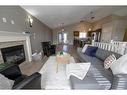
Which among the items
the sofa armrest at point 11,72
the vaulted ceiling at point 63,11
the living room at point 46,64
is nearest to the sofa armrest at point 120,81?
the living room at point 46,64

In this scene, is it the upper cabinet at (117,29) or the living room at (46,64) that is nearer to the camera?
the living room at (46,64)

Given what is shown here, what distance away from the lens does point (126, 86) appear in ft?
4.34

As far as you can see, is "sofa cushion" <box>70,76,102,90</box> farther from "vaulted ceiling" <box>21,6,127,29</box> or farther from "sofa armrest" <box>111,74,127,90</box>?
"vaulted ceiling" <box>21,6,127,29</box>

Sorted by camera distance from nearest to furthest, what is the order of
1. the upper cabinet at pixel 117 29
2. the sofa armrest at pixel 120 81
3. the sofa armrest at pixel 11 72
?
the sofa armrest at pixel 120 81
the sofa armrest at pixel 11 72
the upper cabinet at pixel 117 29

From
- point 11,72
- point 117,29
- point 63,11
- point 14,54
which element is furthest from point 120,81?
point 117,29

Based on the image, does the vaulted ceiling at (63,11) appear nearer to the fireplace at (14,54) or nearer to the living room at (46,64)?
the living room at (46,64)

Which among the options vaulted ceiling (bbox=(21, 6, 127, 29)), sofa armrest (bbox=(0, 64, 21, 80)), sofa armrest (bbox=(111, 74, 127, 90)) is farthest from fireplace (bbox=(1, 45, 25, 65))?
sofa armrest (bbox=(111, 74, 127, 90))

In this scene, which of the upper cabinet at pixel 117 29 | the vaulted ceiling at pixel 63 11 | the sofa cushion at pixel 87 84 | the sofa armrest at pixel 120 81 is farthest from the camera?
the upper cabinet at pixel 117 29

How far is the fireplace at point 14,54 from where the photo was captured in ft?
8.09

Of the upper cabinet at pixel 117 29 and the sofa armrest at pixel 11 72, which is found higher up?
the upper cabinet at pixel 117 29

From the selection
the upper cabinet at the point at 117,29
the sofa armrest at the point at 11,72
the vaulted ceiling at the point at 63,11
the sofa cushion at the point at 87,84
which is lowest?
the sofa cushion at the point at 87,84

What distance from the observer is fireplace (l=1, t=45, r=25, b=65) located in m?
2.47

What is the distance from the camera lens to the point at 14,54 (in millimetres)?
2965

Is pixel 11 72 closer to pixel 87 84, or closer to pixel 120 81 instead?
pixel 87 84
